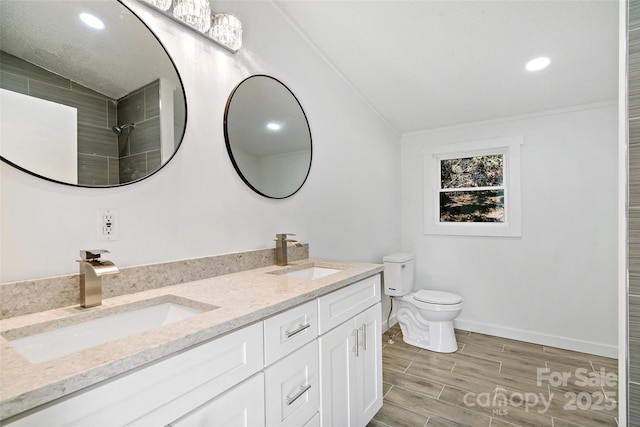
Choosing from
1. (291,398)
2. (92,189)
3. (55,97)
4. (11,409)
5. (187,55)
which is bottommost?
(291,398)

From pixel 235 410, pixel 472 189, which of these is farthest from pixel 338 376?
pixel 472 189

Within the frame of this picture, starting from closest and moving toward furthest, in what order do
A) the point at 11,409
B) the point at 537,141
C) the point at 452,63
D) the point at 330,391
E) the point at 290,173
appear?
the point at 11,409, the point at 330,391, the point at 290,173, the point at 452,63, the point at 537,141

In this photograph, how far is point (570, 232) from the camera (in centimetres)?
267

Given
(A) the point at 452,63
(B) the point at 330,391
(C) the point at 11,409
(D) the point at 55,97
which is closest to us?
(C) the point at 11,409

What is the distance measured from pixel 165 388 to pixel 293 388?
515mm

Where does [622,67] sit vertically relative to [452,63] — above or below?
below

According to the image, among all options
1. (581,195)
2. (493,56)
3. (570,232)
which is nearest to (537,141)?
(581,195)

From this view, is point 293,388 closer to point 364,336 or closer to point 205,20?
point 364,336

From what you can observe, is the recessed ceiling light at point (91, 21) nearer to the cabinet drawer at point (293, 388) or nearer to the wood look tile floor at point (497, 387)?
the cabinet drawer at point (293, 388)

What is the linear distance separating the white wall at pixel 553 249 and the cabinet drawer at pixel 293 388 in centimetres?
241

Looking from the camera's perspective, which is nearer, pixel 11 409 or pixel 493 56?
pixel 11 409

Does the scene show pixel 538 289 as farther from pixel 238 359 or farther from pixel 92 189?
pixel 92 189

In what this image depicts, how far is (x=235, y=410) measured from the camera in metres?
0.89

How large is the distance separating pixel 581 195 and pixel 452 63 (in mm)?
1620
